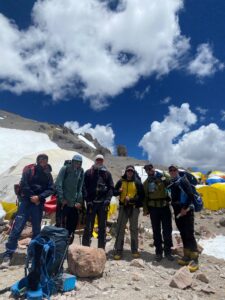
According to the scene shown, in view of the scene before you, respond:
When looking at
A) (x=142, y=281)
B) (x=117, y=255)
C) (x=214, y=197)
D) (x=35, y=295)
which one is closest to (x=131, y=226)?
(x=117, y=255)

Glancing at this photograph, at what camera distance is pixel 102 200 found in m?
8.60

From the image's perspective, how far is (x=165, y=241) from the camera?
883 cm

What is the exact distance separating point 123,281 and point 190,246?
2519 millimetres

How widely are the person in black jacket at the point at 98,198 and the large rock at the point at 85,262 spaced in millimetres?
1506

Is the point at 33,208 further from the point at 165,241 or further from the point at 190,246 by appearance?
the point at 190,246

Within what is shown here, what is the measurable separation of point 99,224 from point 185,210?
7.35 feet

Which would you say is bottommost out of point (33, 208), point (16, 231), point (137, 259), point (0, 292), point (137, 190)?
point (0, 292)

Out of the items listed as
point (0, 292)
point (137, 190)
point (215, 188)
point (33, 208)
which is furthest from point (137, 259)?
point (215, 188)

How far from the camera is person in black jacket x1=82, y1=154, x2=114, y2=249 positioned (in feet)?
28.0

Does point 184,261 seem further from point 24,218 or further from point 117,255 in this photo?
point 24,218

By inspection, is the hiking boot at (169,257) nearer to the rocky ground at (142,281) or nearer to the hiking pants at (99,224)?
the rocky ground at (142,281)

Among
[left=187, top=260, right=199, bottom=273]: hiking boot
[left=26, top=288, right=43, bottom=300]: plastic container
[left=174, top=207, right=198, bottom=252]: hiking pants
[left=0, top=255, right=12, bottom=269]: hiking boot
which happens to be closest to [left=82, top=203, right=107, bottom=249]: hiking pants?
[left=0, top=255, right=12, bottom=269]: hiking boot

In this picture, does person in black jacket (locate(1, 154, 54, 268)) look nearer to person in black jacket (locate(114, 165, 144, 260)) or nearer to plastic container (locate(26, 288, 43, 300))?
person in black jacket (locate(114, 165, 144, 260))

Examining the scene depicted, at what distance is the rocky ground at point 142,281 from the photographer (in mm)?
6141
